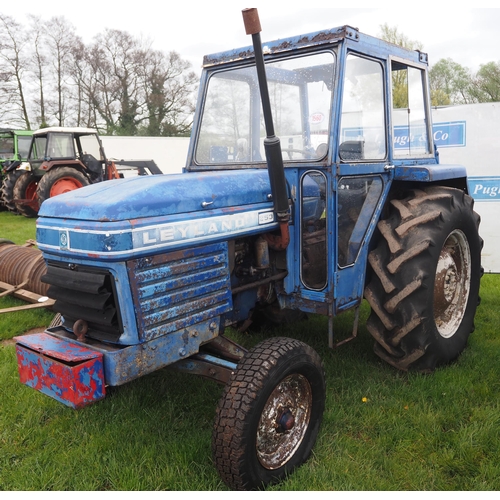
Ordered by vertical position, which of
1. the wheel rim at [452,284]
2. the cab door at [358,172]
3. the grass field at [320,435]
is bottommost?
the grass field at [320,435]

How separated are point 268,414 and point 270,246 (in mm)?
1046

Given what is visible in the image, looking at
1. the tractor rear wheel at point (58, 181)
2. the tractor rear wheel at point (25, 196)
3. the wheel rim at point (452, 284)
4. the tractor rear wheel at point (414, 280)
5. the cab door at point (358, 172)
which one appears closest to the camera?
the cab door at point (358, 172)

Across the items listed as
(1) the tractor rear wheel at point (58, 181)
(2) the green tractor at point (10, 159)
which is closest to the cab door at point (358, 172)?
(1) the tractor rear wheel at point (58, 181)

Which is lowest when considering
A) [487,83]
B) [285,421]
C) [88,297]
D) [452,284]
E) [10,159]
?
[285,421]

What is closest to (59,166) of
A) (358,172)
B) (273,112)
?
(273,112)

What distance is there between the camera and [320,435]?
2.87 metres

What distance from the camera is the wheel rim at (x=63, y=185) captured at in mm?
11949

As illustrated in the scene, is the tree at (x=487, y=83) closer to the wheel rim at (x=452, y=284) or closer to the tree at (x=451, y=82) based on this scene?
the tree at (x=451, y=82)

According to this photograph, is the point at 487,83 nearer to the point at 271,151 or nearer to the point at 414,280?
the point at 414,280

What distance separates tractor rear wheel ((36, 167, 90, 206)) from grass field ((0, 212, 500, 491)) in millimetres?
8545

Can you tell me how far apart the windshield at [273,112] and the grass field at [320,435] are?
1572 mm

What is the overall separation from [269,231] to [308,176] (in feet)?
1.34

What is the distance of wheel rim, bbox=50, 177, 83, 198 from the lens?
1195 cm

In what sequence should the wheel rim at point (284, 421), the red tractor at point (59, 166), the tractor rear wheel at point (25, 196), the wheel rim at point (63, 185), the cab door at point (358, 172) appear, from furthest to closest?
the tractor rear wheel at point (25, 196), the red tractor at point (59, 166), the wheel rim at point (63, 185), the cab door at point (358, 172), the wheel rim at point (284, 421)
